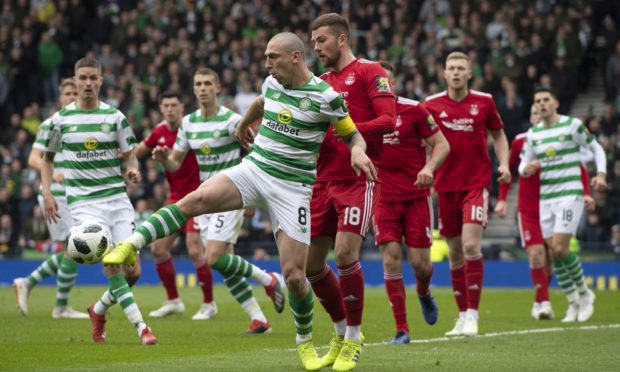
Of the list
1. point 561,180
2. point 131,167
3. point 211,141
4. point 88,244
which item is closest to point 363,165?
point 88,244

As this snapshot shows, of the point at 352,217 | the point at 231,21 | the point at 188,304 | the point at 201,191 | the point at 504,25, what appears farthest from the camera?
the point at 231,21

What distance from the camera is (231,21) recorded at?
1187 inches

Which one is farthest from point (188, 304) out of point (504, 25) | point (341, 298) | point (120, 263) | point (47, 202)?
point (504, 25)

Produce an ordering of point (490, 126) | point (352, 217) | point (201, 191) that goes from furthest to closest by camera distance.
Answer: point (490, 126) → point (352, 217) → point (201, 191)

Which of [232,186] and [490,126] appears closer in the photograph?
[232,186]

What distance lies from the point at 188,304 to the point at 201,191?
9658 mm

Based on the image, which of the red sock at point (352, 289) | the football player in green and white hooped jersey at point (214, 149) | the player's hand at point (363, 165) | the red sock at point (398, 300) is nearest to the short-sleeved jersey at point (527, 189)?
the football player in green and white hooped jersey at point (214, 149)

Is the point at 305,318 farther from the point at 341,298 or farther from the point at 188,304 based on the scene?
the point at 188,304

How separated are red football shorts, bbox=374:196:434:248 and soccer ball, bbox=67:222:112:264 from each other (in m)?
3.63

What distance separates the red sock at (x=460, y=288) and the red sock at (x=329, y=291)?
3.57m

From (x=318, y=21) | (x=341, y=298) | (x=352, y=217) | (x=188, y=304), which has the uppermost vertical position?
(x=318, y=21)

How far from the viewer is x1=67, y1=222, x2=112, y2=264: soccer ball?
910cm

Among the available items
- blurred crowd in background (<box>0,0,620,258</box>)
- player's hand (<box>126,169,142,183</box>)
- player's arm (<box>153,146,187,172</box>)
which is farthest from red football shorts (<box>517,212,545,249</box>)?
blurred crowd in background (<box>0,0,620,258</box>)

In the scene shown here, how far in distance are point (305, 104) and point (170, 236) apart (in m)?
6.81
